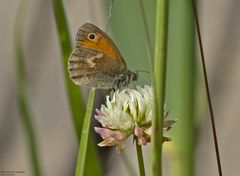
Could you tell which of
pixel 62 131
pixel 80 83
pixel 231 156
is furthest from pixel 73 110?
pixel 62 131

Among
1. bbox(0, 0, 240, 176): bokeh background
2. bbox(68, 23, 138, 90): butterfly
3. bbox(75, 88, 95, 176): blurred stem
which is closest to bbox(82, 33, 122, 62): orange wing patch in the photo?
bbox(68, 23, 138, 90): butterfly

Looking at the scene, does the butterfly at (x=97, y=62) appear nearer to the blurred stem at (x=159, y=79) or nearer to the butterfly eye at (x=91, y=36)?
the butterfly eye at (x=91, y=36)

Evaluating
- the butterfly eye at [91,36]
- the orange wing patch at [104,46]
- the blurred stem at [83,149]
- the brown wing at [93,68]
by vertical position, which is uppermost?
the butterfly eye at [91,36]

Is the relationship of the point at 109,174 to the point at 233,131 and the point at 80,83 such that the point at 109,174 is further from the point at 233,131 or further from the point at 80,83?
the point at 80,83

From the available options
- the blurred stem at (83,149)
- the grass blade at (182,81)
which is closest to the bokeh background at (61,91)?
the grass blade at (182,81)

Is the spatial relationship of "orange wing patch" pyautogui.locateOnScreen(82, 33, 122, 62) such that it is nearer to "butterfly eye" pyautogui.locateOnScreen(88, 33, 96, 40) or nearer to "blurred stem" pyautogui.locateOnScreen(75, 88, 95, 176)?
"butterfly eye" pyautogui.locateOnScreen(88, 33, 96, 40)

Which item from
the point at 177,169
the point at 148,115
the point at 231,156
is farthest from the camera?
the point at 231,156
